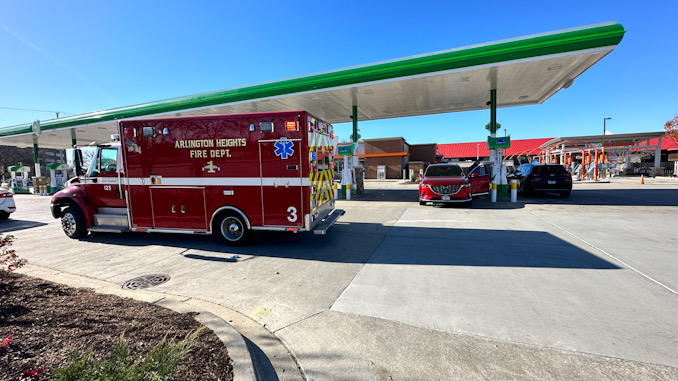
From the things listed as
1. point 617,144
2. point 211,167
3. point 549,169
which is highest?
point 617,144

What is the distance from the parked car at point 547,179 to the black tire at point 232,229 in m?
13.6

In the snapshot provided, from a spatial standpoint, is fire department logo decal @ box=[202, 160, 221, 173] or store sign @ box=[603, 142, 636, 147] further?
store sign @ box=[603, 142, 636, 147]

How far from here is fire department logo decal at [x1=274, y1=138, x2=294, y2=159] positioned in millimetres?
5887

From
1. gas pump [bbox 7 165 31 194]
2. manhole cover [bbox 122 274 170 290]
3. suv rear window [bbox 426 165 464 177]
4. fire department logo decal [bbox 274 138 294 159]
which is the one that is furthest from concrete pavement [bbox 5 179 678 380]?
gas pump [bbox 7 165 31 194]

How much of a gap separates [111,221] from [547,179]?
1688 cm

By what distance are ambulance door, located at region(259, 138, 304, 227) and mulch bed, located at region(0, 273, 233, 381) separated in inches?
116

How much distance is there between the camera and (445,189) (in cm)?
1137

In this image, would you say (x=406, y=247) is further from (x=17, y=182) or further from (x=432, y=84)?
(x=17, y=182)

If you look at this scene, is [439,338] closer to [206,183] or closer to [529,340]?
[529,340]

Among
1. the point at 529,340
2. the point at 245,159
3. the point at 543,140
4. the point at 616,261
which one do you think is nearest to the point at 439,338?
the point at 529,340

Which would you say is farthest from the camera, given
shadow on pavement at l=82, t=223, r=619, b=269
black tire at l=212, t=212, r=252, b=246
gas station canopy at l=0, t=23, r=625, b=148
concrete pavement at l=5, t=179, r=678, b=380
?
gas station canopy at l=0, t=23, r=625, b=148

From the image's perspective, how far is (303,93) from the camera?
1327 centimetres

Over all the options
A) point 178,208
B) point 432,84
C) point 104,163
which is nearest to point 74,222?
point 104,163

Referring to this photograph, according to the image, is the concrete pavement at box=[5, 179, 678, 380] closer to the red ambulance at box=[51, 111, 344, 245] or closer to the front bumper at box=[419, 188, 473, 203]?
the red ambulance at box=[51, 111, 344, 245]
